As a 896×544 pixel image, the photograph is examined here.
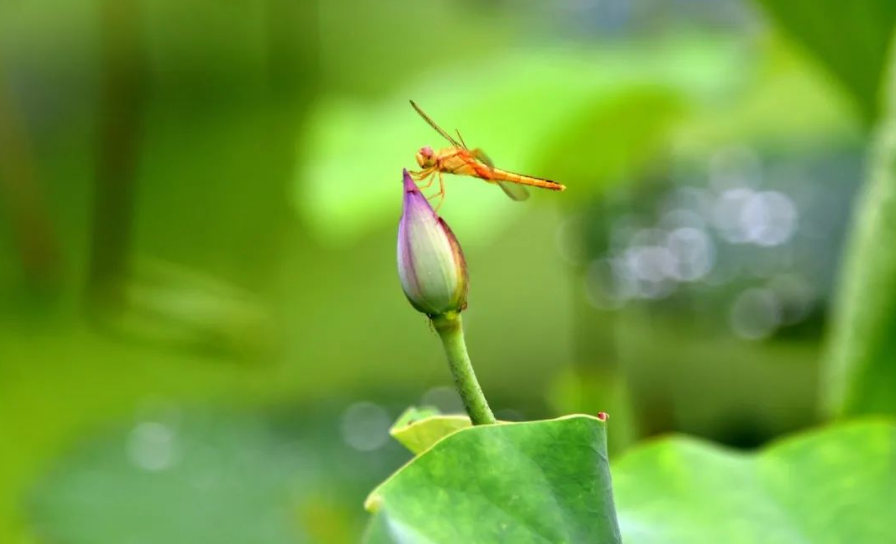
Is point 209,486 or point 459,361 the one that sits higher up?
point 459,361

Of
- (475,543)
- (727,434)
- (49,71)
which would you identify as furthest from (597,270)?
(475,543)

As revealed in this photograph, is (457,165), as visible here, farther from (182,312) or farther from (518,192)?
(182,312)

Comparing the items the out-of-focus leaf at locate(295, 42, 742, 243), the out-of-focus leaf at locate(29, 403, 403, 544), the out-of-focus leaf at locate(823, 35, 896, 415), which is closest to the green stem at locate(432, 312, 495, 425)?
the out-of-focus leaf at locate(823, 35, 896, 415)

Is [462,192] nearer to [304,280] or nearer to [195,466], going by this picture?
[195,466]

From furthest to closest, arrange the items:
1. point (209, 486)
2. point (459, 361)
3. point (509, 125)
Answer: point (209, 486)
point (509, 125)
point (459, 361)

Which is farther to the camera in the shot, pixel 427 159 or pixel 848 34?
pixel 848 34

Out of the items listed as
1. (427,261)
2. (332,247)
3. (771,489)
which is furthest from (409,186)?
(332,247)
